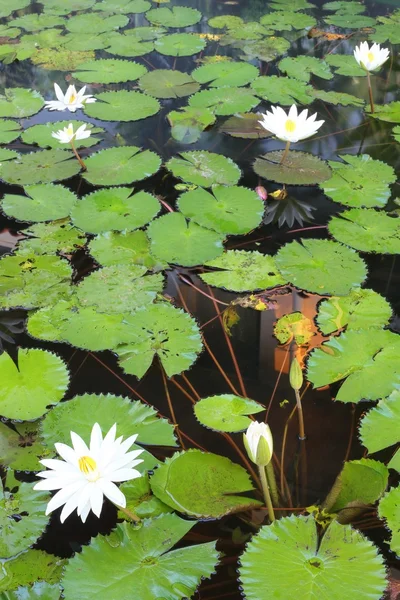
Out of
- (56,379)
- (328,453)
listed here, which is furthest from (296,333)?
(56,379)

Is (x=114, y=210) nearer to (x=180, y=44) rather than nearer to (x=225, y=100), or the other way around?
(x=225, y=100)

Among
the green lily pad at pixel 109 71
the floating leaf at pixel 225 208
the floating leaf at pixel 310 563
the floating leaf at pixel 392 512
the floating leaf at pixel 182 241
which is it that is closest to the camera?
the floating leaf at pixel 310 563

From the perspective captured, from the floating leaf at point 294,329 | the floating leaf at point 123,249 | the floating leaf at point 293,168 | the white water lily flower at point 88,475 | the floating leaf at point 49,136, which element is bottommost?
the floating leaf at point 294,329

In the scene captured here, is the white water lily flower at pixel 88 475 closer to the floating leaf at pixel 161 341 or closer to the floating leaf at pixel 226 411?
the floating leaf at pixel 226 411

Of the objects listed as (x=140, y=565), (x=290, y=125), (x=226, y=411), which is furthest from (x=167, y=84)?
(x=140, y=565)

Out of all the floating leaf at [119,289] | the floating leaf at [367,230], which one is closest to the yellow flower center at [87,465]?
the floating leaf at [119,289]

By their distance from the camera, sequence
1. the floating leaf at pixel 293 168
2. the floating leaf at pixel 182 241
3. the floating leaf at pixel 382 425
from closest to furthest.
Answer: the floating leaf at pixel 382 425 < the floating leaf at pixel 182 241 < the floating leaf at pixel 293 168

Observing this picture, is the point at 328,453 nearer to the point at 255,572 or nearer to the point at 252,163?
the point at 255,572
